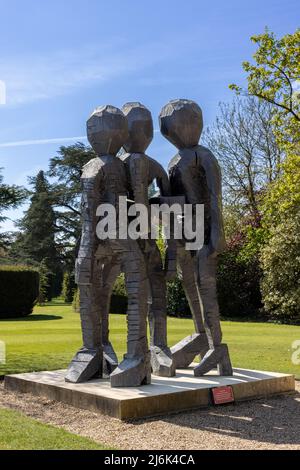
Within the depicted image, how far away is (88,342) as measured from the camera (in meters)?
6.61

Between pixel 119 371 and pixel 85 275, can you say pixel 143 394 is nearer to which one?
pixel 119 371

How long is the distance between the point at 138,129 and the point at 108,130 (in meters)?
0.55

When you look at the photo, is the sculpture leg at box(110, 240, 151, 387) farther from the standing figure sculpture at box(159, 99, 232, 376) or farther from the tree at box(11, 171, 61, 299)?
the tree at box(11, 171, 61, 299)

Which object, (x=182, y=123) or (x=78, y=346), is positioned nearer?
(x=182, y=123)

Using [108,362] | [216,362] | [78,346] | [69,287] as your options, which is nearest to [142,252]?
[108,362]

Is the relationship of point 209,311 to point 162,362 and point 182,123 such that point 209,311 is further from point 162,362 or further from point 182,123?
point 182,123

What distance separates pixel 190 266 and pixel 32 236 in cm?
3649

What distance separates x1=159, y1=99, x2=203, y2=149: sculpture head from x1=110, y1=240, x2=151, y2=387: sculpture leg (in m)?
1.65

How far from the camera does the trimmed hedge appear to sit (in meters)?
25.2

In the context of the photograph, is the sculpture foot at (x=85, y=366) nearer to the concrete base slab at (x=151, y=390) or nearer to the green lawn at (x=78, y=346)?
the concrete base slab at (x=151, y=390)

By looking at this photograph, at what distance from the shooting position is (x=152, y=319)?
7.11 m

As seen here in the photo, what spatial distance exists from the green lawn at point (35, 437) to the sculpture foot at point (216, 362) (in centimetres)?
214

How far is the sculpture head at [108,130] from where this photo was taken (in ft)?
21.4
